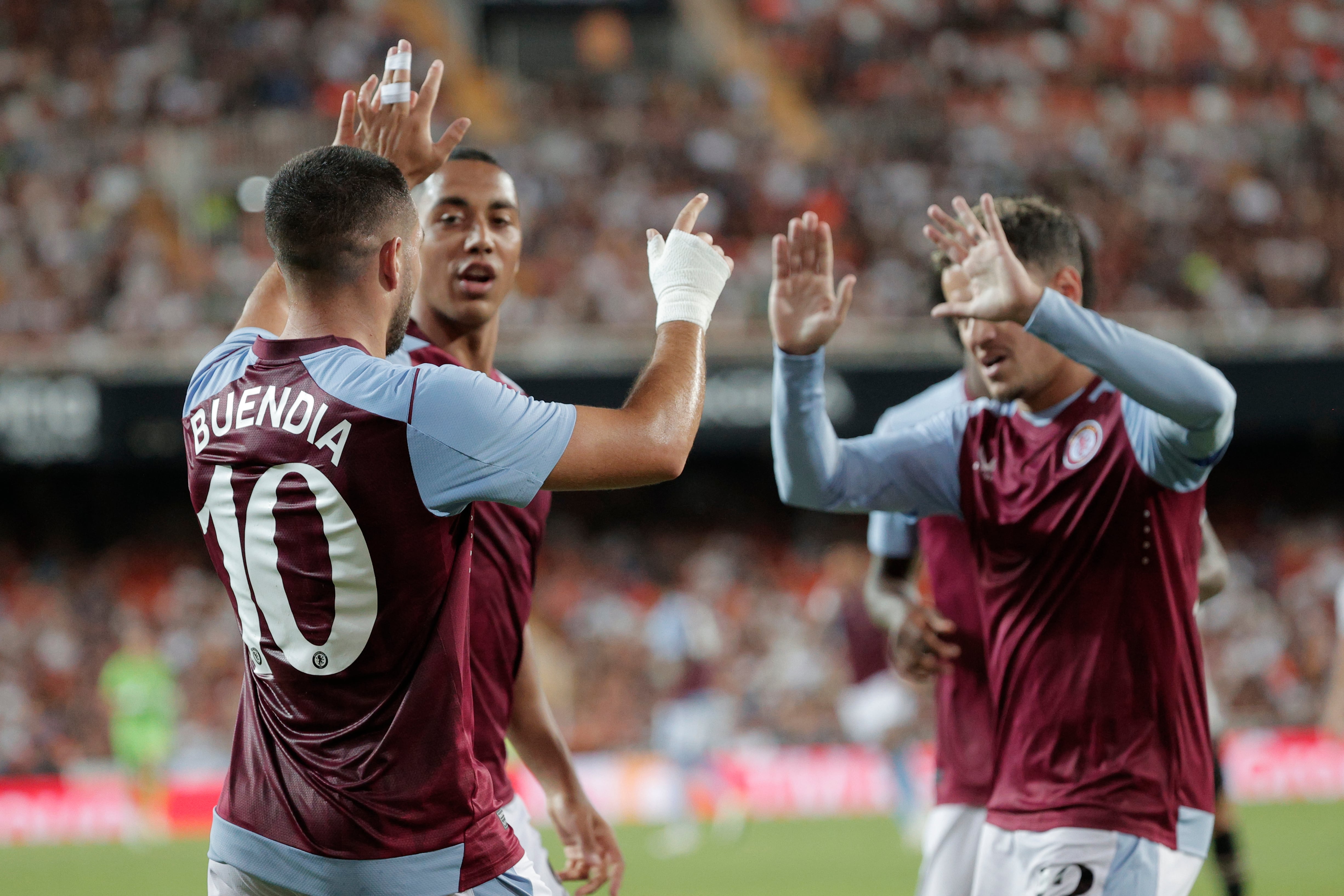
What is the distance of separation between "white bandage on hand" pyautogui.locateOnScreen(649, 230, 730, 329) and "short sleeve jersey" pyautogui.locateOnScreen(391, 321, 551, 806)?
73cm

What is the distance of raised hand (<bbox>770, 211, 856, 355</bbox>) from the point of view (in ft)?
12.4

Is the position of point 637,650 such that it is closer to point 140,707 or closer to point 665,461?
point 140,707

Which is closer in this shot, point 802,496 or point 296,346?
point 296,346

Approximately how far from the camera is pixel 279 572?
271cm

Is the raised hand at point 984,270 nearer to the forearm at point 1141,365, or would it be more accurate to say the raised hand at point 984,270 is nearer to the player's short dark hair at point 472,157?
the forearm at point 1141,365

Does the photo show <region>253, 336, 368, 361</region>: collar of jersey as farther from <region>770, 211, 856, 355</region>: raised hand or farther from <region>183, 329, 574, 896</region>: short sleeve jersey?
<region>770, 211, 856, 355</region>: raised hand

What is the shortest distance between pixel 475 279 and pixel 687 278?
1360mm

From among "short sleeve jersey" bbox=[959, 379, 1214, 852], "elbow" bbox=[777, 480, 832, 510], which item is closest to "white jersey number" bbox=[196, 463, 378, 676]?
"elbow" bbox=[777, 480, 832, 510]

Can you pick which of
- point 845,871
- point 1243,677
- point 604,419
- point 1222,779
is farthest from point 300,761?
point 1243,677

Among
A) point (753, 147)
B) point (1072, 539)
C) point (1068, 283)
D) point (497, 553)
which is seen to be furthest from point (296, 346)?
point (753, 147)

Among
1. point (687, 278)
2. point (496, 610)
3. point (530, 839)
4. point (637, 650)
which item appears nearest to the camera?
point (687, 278)

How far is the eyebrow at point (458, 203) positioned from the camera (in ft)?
14.0

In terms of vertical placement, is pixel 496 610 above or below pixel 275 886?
above

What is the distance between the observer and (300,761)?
2748 millimetres
